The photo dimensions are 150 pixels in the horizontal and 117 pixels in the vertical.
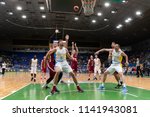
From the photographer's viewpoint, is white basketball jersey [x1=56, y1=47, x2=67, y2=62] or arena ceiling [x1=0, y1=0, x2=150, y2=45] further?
arena ceiling [x1=0, y1=0, x2=150, y2=45]

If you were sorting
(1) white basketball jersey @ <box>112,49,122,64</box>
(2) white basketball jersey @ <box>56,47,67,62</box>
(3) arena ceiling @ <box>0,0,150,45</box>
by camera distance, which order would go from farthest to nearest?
1. (3) arena ceiling @ <box>0,0,150,45</box>
2. (1) white basketball jersey @ <box>112,49,122,64</box>
3. (2) white basketball jersey @ <box>56,47,67,62</box>

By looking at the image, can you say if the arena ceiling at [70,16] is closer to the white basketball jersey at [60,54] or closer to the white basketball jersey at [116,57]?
the white basketball jersey at [116,57]

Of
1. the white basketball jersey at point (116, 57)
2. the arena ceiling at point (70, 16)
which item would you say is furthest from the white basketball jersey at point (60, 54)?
the arena ceiling at point (70, 16)

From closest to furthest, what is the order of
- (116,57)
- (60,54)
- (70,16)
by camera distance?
1. (60,54)
2. (116,57)
3. (70,16)

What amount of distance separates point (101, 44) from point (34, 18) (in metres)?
24.1

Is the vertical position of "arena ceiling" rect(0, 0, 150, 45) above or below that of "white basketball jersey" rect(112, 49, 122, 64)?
above

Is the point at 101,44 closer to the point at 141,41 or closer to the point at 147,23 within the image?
the point at 141,41

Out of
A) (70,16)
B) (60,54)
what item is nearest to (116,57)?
(60,54)

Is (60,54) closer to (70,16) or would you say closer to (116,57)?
(116,57)

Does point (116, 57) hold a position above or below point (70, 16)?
below

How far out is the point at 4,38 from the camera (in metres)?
46.8

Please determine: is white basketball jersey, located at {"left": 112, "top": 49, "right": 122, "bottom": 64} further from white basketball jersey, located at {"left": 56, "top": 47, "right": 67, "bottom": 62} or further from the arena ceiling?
the arena ceiling

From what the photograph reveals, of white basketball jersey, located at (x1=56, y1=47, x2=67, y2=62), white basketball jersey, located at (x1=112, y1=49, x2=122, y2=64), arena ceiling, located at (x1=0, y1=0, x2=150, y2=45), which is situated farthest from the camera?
arena ceiling, located at (x1=0, y1=0, x2=150, y2=45)

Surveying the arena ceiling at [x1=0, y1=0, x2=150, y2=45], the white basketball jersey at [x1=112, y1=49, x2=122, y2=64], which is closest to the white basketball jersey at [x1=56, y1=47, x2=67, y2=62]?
the white basketball jersey at [x1=112, y1=49, x2=122, y2=64]
